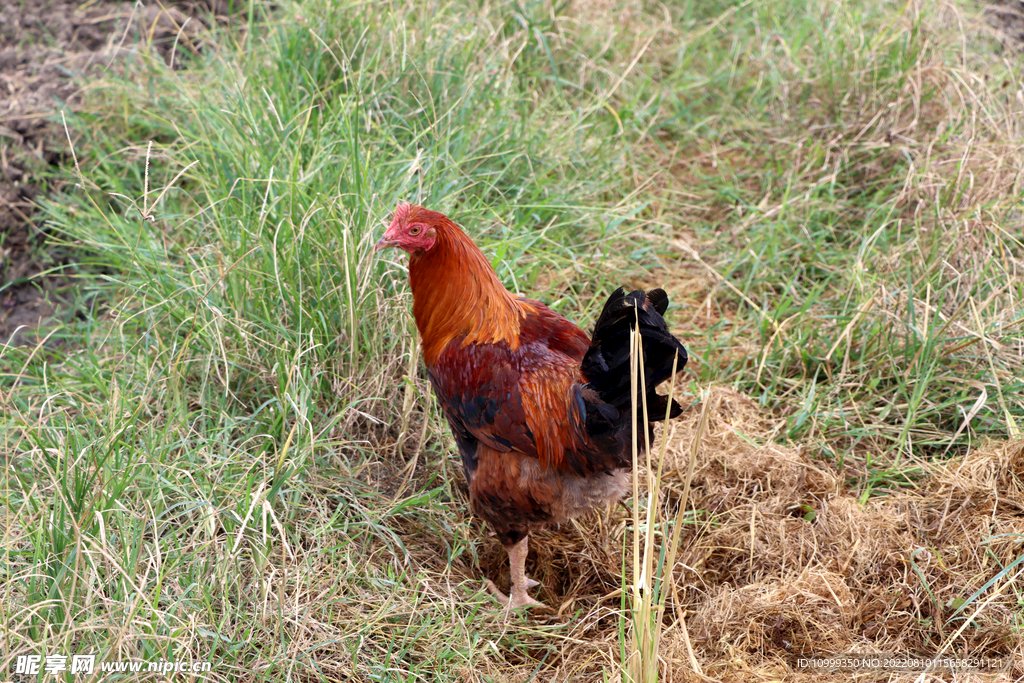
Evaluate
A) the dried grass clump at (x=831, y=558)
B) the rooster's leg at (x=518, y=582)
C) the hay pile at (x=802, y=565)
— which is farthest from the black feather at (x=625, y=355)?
the dried grass clump at (x=831, y=558)

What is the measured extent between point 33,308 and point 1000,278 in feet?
16.7

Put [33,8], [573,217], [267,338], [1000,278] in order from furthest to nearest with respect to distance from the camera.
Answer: [33,8] → [573,217] → [1000,278] → [267,338]

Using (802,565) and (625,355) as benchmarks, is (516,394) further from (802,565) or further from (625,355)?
(802,565)

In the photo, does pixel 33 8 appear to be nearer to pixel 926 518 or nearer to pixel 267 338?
pixel 267 338

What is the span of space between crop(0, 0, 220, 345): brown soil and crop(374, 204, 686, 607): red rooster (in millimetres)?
2027

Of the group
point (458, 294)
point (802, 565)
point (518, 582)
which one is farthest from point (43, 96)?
point (802, 565)

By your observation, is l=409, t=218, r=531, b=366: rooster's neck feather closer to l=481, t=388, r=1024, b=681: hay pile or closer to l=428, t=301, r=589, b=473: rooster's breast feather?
l=428, t=301, r=589, b=473: rooster's breast feather

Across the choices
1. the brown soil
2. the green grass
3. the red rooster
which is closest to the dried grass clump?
the green grass

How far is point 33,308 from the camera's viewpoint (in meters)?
4.13

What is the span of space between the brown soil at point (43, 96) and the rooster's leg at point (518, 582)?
2591mm

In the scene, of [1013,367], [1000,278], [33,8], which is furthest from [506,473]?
[33,8]

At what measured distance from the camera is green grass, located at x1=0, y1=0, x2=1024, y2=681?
251 cm

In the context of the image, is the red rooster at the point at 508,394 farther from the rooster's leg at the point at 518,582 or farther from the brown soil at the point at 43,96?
the brown soil at the point at 43,96

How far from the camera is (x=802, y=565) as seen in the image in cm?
296
